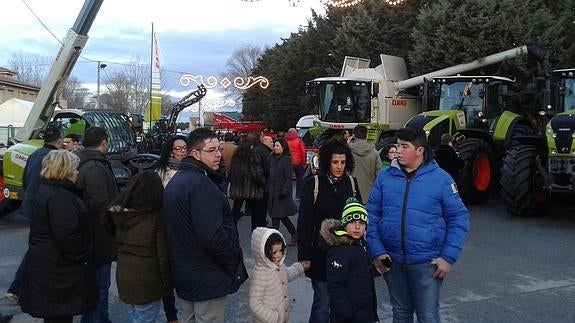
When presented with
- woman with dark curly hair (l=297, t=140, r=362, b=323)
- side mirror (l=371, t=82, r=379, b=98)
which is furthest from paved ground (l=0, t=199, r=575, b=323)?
side mirror (l=371, t=82, r=379, b=98)

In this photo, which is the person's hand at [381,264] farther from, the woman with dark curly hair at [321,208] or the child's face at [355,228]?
the woman with dark curly hair at [321,208]

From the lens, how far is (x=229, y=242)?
11.7 feet

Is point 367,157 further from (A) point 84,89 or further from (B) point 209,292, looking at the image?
(A) point 84,89

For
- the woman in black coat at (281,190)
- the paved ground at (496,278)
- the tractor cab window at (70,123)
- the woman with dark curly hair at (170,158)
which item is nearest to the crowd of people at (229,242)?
the paved ground at (496,278)

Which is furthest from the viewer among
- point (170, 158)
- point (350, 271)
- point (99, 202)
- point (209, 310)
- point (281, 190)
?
point (281, 190)

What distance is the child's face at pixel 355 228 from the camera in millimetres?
3945

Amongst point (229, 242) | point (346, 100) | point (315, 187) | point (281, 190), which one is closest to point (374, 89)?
point (346, 100)

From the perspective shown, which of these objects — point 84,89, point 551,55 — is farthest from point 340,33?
point 84,89

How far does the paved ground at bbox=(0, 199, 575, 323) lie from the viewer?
5555 mm

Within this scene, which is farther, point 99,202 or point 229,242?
point 99,202

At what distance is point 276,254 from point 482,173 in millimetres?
10018

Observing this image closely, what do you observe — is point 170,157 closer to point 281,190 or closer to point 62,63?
point 281,190

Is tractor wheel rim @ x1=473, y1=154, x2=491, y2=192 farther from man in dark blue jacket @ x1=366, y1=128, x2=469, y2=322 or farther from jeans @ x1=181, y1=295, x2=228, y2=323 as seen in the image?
jeans @ x1=181, y1=295, x2=228, y2=323

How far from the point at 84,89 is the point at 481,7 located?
212ft
